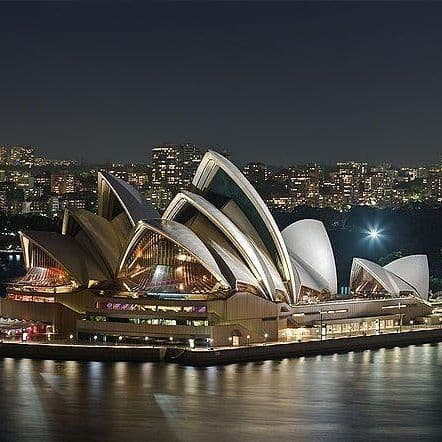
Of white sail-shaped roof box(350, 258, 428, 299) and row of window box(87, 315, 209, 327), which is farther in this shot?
white sail-shaped roof box(350, 258, 428, 299)

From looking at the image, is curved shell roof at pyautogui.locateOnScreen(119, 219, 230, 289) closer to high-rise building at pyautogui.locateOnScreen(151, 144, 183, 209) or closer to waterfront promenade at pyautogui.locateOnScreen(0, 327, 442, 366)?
waterfront promenade at pyautogui.locateOnScreen(0, 327, 442, 366)

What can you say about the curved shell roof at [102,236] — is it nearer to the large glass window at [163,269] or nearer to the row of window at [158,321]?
the large glass window at [163,269]

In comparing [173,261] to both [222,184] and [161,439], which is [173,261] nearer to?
[222,184]

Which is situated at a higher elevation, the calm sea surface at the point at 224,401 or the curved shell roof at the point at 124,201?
the curved shell roof at the point at 124,201

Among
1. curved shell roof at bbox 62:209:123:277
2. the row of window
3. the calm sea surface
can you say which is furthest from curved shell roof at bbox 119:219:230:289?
the calm sea surface

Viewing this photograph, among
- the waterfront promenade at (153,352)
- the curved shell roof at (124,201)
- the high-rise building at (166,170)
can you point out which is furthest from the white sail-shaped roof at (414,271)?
the high-rise building at (166,170)

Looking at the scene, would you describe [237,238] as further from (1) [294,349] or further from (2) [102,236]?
(2) [102,236]
